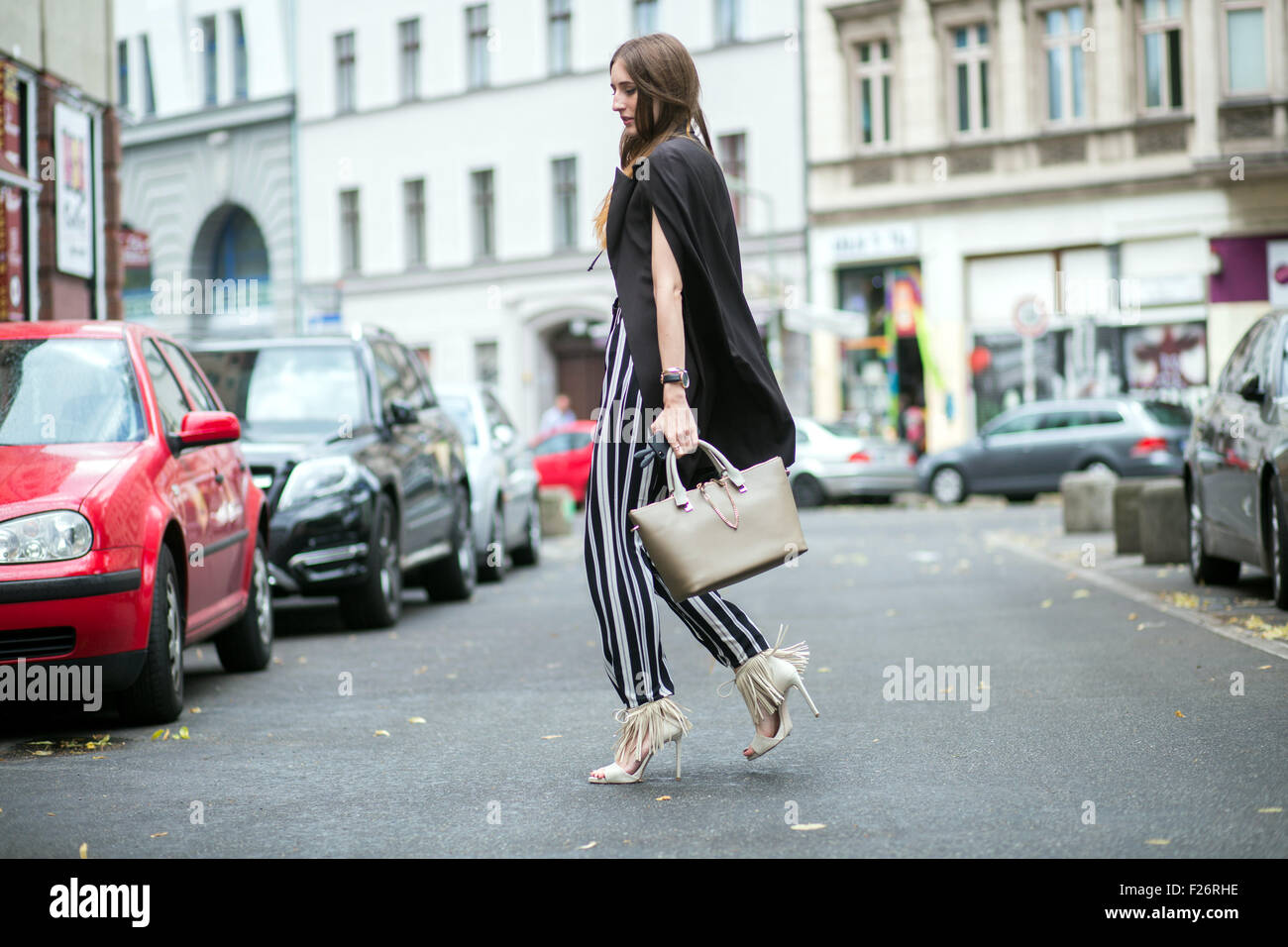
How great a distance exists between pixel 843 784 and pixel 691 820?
0.64 m

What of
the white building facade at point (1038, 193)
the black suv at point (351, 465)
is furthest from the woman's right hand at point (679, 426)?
the white building facade at point (1038, 193)

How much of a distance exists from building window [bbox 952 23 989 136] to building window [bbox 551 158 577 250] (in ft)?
29.1

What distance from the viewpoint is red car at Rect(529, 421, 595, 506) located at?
27.6 m

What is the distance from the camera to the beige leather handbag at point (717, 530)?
477cm

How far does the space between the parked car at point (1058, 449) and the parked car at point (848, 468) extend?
62 cm

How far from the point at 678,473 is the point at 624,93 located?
3.62ft

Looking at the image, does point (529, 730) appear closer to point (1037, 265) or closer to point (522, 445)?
point (522, 445)

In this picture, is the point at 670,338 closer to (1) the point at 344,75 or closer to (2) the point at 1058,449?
(2) the point at 1058,449

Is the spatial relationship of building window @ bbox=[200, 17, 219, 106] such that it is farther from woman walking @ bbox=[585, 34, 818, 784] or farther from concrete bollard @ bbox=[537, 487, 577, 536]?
woman walking @ bbox=[585, 34, 818, 784]

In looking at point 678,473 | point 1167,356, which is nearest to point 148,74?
point 1167,356

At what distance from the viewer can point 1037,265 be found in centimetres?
3244

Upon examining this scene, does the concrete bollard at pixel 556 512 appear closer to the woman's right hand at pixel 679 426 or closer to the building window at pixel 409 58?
the woman's right hand at pixel 679 426

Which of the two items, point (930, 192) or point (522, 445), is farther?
point (930, 192)

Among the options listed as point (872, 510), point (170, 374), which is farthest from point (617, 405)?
point (872, 510)
